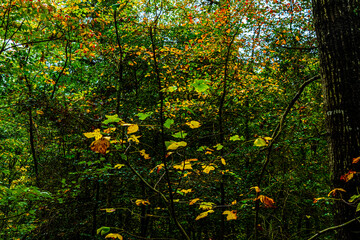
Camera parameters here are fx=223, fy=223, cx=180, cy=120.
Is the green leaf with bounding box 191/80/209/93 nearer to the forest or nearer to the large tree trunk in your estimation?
the forest

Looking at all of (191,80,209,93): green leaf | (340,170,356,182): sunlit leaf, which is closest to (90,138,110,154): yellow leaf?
(191,80,209,93): green leaf

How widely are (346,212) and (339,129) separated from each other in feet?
2.06

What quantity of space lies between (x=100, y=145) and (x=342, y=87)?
6.10 ft

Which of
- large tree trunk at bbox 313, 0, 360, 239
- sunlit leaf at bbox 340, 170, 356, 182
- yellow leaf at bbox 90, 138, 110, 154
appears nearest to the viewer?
yellow leaf at bbox 90, 138, 110, 154

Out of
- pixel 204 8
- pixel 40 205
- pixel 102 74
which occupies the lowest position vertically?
pixel 40 205

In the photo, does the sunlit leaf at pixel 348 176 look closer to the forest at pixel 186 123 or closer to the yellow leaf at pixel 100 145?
the forest at pixel 186 123

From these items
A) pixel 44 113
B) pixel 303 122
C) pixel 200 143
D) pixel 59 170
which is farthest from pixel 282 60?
pixel 59 170

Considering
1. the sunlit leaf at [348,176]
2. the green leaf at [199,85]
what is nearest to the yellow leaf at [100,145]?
the green leaf at [199,85]

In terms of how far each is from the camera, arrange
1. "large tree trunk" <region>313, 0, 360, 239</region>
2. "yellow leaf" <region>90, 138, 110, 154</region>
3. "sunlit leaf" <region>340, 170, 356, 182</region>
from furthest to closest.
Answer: "large tree trunk" <region>313, 0, 360, 239</region> < "sunlit leaf" <region>340, 170, 356, 182</region> < "yellow leaf" <region>90, 138, 110, 154</region>

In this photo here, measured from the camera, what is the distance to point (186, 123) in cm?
164

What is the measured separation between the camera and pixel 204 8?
33.6ft

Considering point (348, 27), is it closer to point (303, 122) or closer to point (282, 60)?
point (303, 122)

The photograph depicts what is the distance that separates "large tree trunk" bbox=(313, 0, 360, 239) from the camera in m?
1.70

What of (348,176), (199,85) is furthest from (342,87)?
(199,85)
